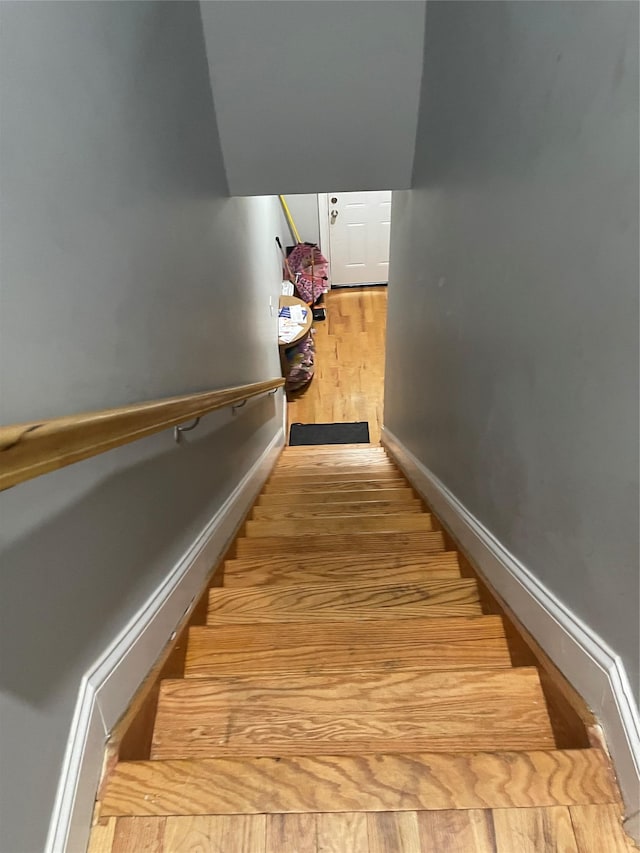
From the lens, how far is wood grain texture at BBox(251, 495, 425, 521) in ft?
8.29

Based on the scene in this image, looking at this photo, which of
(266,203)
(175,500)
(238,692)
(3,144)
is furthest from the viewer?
(266,203)

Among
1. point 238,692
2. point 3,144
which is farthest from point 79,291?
point 238,692

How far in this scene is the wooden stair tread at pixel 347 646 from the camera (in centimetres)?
132

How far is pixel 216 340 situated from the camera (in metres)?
2.29

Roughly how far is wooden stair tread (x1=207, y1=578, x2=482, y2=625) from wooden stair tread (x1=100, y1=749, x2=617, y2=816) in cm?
52

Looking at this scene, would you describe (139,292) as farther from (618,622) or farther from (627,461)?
(618,622)

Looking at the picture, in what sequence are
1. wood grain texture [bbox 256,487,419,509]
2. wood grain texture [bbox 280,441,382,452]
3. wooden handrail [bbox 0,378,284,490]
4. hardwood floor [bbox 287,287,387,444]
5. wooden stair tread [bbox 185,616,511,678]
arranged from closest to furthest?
1. wooden handrail [bbox 0,378,284,490]
2. wooden stair tread [bbox 185,616,511,678]
3. wood grain texture [bbox 256,487,419,509]
4. wood grain texture [bbox 280,441,382,452]
5. hardwood floor [bbox 287,287,387,444]

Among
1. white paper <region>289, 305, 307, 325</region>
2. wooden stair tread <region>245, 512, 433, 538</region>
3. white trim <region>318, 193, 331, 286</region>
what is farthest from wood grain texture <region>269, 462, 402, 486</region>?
white trim <region>318, 193, 331, 286</region>

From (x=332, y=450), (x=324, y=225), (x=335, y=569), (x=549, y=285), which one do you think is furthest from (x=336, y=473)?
(x=324, y=225)

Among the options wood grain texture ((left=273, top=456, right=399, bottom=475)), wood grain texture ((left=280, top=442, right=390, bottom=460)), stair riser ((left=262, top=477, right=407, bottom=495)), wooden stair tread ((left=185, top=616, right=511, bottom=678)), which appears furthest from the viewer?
wood grain texture ((left=280, top=442, right=390, bottom=460))

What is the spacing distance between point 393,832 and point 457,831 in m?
0.11

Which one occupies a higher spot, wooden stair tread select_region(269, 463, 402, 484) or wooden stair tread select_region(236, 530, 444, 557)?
wooden stair tread select_region(236, 530, 444, 557)

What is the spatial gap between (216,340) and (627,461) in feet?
5.75

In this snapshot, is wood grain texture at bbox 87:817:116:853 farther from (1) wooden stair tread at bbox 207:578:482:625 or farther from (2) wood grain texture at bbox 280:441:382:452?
(2) wood grain texture at bbox 280:441:382:452
